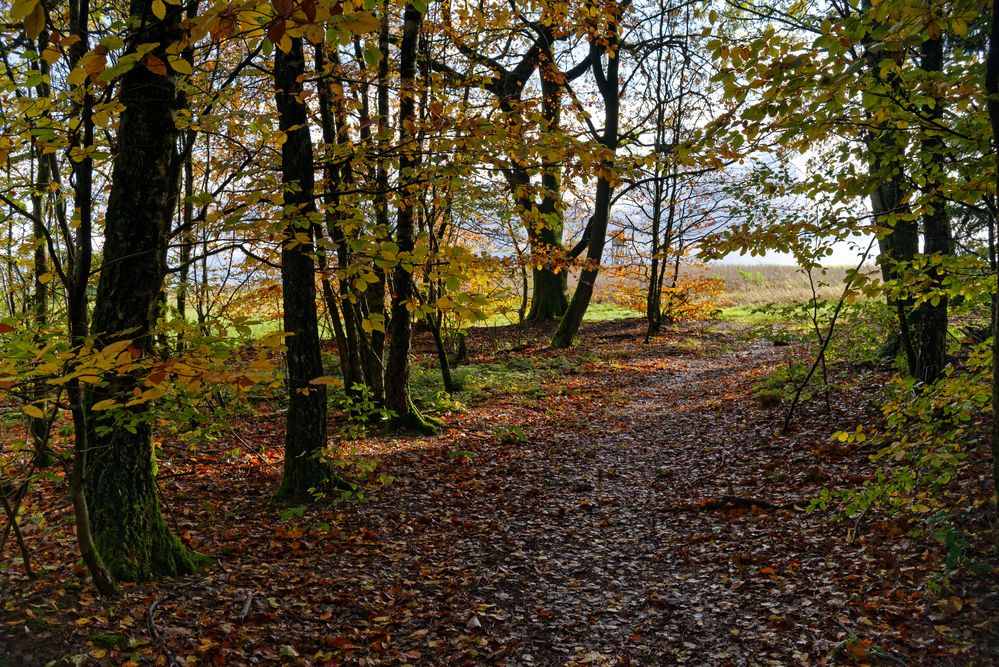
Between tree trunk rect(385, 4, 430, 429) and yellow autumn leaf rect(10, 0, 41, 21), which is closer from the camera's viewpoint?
yellow autumn leaf rect(10, 0, 41, 21)

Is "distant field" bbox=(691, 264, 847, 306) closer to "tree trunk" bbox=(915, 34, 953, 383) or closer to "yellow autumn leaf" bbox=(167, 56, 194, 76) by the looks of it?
"tree trunk" bbox=(915, 34, 953, 383)

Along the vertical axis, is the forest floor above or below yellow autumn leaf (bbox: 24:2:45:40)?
below

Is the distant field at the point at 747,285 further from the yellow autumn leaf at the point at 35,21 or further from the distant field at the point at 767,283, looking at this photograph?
the yellow autumn leaf at the point at 35,21

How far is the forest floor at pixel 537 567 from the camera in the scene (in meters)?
3.70

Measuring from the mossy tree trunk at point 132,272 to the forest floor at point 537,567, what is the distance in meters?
0.43

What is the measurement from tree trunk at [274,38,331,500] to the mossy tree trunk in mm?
1418

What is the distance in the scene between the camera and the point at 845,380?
30.9 ft

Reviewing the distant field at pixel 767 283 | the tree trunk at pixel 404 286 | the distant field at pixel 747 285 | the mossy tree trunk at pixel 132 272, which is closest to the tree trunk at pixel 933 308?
the tree trunk at pixel 404 286

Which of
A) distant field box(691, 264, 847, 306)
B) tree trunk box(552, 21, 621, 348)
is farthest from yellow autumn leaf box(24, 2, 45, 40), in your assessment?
distant field box(691, 264, 847, 306)

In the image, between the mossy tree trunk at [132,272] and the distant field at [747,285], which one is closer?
the mossy tree trunk at [132,272]

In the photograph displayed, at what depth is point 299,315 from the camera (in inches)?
235

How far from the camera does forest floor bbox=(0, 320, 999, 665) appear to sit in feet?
12.1

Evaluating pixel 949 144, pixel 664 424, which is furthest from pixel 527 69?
pixel 949 144

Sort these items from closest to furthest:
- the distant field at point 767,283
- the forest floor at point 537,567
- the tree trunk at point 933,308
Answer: the forest floor at point 537,567 → the tree trunk at point 933,308 → the distant field at point 767,283
